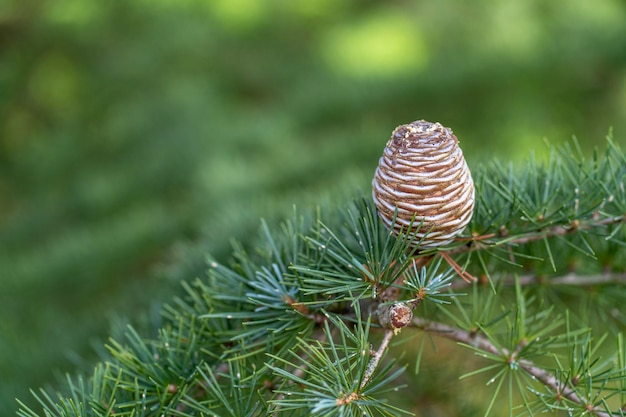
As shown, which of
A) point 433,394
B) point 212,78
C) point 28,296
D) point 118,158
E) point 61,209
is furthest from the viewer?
point 212,78

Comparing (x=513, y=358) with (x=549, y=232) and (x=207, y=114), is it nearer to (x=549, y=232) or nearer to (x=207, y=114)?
(x=549, y=232)

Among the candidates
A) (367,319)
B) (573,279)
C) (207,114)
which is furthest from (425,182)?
(207,114)

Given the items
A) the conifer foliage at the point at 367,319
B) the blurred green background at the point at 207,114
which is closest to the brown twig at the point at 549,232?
the conifer foliage at the point at 367,319

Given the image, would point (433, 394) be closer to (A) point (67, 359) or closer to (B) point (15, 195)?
(A) point (67, 359)

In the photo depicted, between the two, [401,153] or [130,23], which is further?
[130,23]

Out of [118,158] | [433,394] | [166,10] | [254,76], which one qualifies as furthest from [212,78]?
[433,394]

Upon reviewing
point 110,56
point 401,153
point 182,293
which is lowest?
point 182,293

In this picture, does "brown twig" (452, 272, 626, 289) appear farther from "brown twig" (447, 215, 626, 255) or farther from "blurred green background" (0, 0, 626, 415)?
"blurred green background" (0, 0, 626, 415)

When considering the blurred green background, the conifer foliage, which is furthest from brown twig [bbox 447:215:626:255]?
the blurred green background
